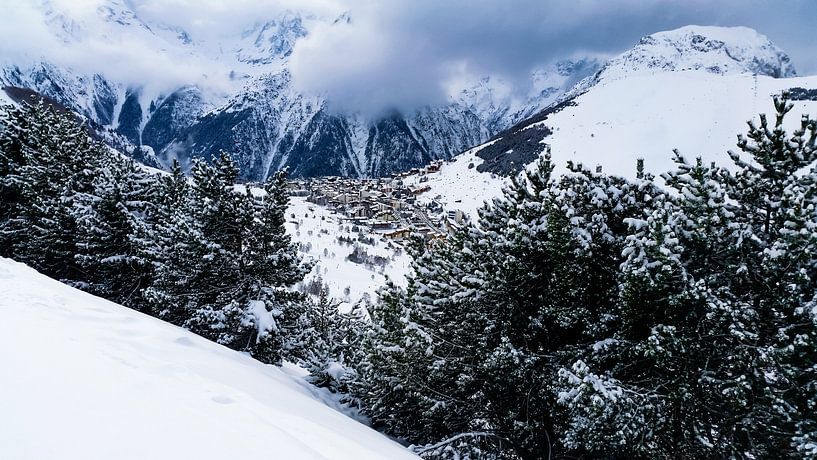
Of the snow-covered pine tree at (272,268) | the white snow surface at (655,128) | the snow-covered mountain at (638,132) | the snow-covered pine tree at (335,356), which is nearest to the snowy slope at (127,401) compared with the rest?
the snow-covered pine tree at (335,356)

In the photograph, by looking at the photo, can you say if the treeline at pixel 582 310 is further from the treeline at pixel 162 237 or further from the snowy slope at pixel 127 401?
the snowy slope at pixel 127 401

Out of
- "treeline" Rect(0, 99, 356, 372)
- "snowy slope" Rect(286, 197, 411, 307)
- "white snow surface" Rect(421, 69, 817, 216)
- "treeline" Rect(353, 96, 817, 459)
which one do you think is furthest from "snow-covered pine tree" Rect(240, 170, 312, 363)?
"white snow surface" Rect(421, 69, 817, 216)

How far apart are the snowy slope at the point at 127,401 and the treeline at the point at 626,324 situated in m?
3.34

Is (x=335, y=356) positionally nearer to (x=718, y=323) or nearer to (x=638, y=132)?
(x=718, y=323)

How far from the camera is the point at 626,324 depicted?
6.68 m

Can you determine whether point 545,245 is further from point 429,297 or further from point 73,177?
point 73,177

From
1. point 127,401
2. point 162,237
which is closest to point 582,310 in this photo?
point 127,401

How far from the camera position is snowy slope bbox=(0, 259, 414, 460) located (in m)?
3.04

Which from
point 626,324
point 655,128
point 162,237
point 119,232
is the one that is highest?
point 655,128

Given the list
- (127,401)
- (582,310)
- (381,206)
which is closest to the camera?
(127,401)

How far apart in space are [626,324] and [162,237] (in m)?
14.0

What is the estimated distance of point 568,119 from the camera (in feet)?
638

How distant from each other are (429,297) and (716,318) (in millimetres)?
5373

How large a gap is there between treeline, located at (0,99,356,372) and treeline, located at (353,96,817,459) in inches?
170
